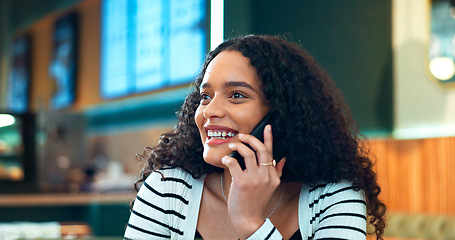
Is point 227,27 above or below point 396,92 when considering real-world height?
below

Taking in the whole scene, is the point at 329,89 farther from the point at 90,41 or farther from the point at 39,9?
the point at 39,9

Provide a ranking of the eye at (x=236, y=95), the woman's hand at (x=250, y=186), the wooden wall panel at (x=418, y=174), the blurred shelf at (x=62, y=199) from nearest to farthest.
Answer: the woman's hand at (x=250, y=186) → the eye at (x=236, y=95) → the blurred shelf at (x=62, y=199) → the wooden wall panel at (x=418, y=174)

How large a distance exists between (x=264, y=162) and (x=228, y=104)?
17cm

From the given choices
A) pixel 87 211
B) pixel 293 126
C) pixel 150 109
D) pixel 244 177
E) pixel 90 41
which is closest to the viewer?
pixel 244 177

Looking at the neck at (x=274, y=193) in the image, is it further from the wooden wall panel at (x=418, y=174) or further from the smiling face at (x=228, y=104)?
the wooden wall panel at (x=418, y=174)

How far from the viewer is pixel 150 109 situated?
537 cm

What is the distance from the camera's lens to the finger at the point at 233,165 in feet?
4.18

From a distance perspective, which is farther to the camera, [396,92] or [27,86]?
[27,86]

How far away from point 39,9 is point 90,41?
114 cm

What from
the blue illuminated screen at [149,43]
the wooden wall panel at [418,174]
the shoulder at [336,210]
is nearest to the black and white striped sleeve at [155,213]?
the shoulder at [336,210]

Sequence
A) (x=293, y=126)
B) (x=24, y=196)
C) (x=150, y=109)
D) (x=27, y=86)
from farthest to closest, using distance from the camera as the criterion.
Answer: (x=27, y=86), (x=150, y=109), (x=24, y=196), (x=293, y=126)

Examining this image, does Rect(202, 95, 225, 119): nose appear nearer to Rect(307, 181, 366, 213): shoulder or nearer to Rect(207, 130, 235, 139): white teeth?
Rect(207, 130, 235, 139): white teeth

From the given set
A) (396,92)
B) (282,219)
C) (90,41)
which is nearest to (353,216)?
(282,219)

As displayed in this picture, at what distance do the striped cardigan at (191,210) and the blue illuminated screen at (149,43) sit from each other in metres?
2.76
